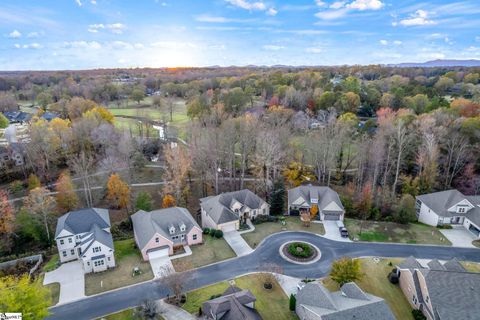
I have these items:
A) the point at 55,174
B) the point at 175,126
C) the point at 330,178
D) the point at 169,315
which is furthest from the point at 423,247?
the point at 175,126

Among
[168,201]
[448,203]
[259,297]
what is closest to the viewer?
[259,297]

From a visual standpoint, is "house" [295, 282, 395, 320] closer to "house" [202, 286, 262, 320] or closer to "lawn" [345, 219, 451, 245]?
"house" [202, 286, 262, 320]

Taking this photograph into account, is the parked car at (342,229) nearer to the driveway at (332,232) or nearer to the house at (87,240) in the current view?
the driveway at (332,232)

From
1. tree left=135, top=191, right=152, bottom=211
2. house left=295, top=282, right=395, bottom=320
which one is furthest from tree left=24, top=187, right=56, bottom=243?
house left=295, top=282, right=395, bottom=320

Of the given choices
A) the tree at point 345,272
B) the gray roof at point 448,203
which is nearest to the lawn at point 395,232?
the gray roof at point 448,203

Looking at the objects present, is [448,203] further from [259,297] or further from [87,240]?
[87,240]

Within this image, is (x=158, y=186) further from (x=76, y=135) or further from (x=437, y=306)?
(x=437, y=306)

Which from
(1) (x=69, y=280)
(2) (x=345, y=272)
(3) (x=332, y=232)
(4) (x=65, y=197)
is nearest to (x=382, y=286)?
(2) (x=345, y=272)
